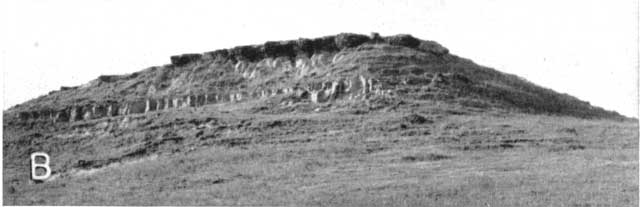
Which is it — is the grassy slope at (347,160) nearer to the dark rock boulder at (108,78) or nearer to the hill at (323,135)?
the hill at (323,135)

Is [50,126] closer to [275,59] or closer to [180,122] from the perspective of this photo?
[180,122]

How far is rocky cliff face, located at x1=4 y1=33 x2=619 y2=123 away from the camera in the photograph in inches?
2527

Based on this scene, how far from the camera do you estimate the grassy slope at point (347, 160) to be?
1353 inches

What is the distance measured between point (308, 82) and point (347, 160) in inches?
975

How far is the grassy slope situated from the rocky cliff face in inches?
167

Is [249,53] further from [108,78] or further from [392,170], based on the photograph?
[392,170]

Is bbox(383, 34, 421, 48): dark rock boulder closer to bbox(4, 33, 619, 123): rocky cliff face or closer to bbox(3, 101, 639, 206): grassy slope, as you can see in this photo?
bbox(4, 33, 619, 123): rocky cliff face

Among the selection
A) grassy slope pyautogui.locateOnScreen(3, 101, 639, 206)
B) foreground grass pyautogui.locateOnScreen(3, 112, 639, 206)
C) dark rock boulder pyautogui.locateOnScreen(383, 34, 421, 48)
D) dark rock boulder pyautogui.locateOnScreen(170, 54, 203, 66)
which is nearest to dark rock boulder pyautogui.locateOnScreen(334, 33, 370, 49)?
dark rock boulder pyautogui.locateOnScreen(383, 34, 421, 48)

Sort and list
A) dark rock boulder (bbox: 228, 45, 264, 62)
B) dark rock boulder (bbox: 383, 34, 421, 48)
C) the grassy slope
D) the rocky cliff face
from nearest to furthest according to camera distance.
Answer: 1. the grassy slope
2. the rocky cliff face
3. dark rock boulder (bbox: 383, 34, 421, 48)
4. dark rock boulder (bbox: 228, 45, 264, 62)

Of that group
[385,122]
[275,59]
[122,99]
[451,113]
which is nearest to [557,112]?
[451,113]

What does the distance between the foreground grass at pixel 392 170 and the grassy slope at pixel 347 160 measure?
7 centimetres

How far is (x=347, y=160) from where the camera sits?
43.4 m

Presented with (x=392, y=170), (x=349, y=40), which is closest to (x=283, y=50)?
(x=349, y=40)

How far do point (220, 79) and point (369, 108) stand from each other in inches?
811
